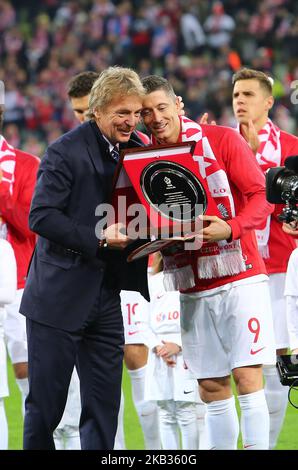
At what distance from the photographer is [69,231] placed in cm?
379

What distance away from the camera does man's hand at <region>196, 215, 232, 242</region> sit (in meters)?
3.95

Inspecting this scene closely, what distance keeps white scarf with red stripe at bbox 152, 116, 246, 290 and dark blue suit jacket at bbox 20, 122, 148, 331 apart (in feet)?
1.39

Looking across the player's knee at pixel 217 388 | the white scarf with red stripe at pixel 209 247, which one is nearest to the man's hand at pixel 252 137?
the white scarf with red stripe at pixel 209 247

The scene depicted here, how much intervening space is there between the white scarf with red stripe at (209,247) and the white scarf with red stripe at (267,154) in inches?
46.0

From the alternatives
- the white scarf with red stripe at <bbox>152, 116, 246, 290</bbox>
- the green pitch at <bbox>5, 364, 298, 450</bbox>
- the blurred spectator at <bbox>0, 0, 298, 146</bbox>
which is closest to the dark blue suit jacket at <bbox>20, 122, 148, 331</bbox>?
the white scarf with red stripe at <bbox>152, 116, 246, 290</bbox>

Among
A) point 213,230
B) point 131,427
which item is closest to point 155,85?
point 213,230

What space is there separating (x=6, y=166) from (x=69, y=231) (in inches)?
73.5

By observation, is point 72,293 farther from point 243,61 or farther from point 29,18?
point 29,18

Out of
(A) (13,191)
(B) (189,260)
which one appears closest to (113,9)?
(A) (13,191)

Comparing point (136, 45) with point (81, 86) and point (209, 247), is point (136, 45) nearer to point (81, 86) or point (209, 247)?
point (81, 86)

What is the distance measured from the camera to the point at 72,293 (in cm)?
391

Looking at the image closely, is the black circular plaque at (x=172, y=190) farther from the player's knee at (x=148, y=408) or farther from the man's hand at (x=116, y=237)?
the player's knee at (x=148, y=408)
